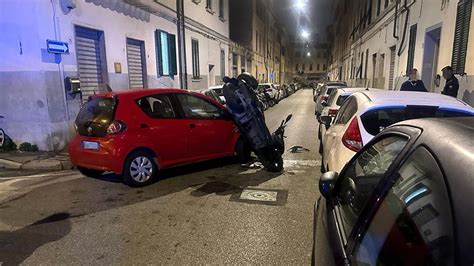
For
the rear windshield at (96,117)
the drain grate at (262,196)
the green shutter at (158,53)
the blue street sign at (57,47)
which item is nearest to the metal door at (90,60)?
the blue street sign at (57,47)

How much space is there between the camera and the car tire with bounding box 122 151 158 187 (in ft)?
18.5

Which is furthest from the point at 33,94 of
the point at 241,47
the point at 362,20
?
the point at 362,20

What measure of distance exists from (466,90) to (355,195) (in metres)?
7.78

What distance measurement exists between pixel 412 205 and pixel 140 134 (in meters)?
4.90

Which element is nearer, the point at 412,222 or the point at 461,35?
the point at 412,222

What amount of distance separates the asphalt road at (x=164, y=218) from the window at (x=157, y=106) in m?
1.18

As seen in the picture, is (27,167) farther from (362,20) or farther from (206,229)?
(362,20)

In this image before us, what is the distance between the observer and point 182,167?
7.01 meters

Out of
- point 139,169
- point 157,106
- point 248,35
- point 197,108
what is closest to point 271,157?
point 197,108

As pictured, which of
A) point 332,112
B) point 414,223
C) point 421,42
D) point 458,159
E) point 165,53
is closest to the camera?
point 458,159

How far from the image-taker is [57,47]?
27.2ft

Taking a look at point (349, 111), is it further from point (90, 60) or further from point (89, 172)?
point (90, 60)

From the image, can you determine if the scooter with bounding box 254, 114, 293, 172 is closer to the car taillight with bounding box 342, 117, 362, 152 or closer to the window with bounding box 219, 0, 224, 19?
the car taillight with bounding box 342, 117, 362, 152

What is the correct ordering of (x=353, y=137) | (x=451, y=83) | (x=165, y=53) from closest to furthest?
(x=353, y=137) → (x=451, y=83) → (x=165, y=53)
